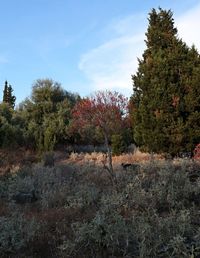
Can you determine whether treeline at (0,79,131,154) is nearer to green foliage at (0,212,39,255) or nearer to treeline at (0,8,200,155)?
treeline at (0,8,200,155)

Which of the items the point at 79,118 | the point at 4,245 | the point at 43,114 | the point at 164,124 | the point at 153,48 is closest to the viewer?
the point at 4,245

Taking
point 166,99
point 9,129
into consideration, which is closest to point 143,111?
point 166,99

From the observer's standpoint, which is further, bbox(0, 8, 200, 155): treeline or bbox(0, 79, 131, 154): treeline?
bbox(0, 79, 131, 154): treeline

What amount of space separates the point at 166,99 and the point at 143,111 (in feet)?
3.70

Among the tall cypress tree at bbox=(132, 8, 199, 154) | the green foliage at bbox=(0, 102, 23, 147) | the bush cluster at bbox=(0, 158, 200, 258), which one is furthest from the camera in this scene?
the green foliage at bbox=(0, 102, 23, 147)

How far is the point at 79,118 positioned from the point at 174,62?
7.18 m

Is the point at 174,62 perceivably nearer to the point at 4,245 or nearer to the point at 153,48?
the point at 153,48

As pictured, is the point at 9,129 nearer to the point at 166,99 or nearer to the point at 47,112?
the point at 47,112

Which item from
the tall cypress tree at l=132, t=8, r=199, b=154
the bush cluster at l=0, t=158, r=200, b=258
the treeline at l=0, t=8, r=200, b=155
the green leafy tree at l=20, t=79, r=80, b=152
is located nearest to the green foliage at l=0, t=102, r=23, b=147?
the treeline at l=0, t=8, r=200, b=155

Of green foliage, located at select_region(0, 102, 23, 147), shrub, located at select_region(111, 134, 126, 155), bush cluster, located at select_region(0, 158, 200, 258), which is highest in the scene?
green foliage, located at select_region(0, 102, 23, 147)

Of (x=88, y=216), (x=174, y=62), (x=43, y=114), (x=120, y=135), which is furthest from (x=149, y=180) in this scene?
(x=43, y=114)

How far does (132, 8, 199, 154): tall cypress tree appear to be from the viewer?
16.7 meters

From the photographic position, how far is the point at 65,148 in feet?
78.1

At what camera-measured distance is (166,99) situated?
16.9m
